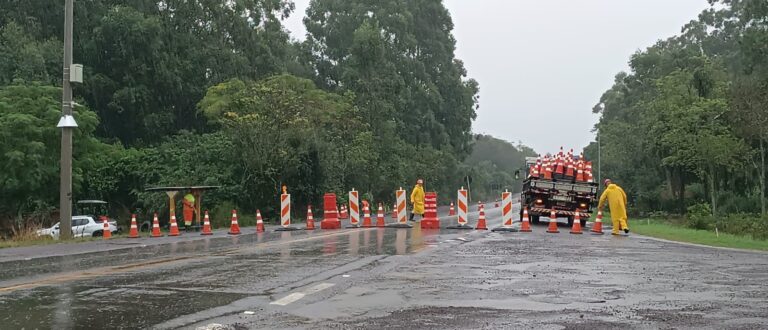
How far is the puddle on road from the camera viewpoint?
7355 millimetres

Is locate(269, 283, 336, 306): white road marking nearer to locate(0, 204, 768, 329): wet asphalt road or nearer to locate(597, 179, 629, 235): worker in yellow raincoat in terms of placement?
locate(0, 204, 768, 329): wet asphalt road

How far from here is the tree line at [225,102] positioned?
3566cm

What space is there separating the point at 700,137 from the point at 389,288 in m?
35.6

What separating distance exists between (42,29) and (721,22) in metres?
75.3

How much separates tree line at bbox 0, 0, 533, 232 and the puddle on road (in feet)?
82.6

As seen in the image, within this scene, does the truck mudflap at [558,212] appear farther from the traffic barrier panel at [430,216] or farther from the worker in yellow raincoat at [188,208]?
the worker in yellow raincoat at [188,208]

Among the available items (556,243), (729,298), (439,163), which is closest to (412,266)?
(729,298)

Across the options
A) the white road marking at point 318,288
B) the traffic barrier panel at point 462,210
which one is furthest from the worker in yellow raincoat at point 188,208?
the white road marking at point 318,288

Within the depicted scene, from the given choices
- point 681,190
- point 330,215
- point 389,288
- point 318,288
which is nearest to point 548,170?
point 330,215

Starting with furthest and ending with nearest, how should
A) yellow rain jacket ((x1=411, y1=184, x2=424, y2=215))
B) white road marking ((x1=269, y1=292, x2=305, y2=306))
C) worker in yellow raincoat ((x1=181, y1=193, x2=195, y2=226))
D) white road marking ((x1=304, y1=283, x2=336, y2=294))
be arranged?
yellow rain jacket ((x1=411, y1=184, x2=424, y2=215))
worker in yellow raincoat ((x1=181, y1=193, x2=195, y2=226))
white road marking ((x1=304, y1=283, x2=336, y2=294))
white road marking ((x1=269, y1=292, x2=305, y2=306))

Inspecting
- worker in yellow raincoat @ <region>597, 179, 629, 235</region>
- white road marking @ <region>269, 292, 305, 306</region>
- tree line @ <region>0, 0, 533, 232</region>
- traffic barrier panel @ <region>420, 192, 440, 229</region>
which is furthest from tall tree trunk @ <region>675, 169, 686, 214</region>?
white road marking @ <region>269, 292, 305, 306</region>

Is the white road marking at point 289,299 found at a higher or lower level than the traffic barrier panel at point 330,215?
lower

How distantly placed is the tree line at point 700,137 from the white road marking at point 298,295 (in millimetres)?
32738

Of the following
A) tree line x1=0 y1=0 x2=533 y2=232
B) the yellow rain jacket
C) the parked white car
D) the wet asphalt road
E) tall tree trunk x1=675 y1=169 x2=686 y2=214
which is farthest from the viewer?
tall tree trunk x1=675 y1=169 x2=686 y2=214
